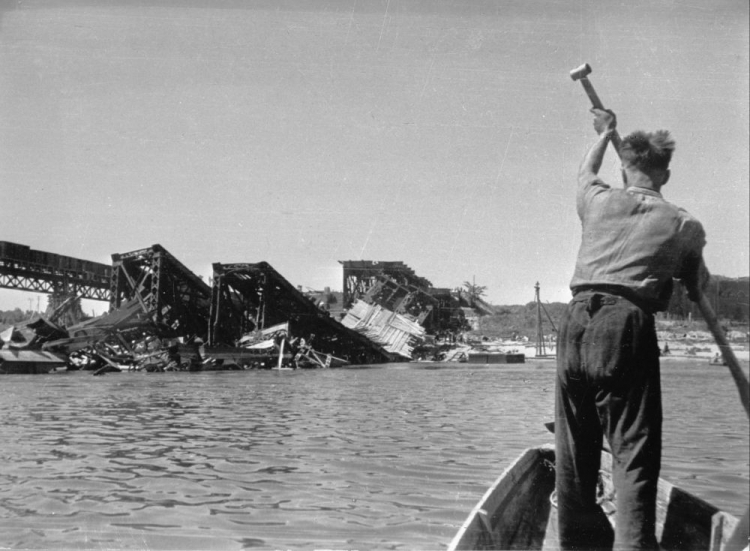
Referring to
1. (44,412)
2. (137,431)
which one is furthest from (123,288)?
(137,431)

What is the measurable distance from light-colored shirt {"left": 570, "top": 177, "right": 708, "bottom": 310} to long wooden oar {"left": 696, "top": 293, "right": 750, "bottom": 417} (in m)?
0.14

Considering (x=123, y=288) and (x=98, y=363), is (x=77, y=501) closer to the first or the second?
(x=98, y=363)

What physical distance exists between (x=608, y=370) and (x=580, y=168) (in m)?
1.12

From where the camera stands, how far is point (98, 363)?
29.6m

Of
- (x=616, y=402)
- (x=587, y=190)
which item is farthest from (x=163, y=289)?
(x=616, y=402)

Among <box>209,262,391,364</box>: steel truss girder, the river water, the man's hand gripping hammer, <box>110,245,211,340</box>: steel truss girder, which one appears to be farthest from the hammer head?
<box>110,245,211,340</box>: steel truss girder

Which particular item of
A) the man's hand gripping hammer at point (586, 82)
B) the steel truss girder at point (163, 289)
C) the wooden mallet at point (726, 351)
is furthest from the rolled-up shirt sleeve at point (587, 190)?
the steel truss girder at point (163, 289)

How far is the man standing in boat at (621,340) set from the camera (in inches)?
106

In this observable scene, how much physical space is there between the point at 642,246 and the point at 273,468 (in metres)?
5.47

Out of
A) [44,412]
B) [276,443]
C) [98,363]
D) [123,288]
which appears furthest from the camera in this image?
[123,288]

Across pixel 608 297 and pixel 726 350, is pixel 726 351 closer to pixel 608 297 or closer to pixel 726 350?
pixel 726 350

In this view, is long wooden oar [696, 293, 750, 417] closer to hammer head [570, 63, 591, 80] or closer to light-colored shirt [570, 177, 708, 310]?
light-colored shirt [570, 177, 708, 310]

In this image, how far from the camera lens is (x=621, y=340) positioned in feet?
8.87

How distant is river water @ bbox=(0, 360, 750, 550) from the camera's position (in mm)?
4770
